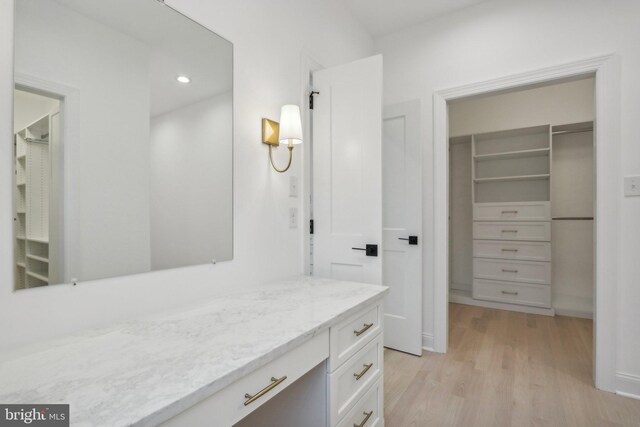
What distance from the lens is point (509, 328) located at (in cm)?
308

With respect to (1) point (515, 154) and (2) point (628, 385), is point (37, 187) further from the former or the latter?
(1) point (515, 154)

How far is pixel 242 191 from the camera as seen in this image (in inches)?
62.6

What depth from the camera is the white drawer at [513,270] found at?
134 inches

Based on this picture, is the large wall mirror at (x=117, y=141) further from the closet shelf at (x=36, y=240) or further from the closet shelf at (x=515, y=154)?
the closet shelf at (x=515, y=154)

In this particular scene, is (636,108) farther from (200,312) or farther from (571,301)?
(200,312)

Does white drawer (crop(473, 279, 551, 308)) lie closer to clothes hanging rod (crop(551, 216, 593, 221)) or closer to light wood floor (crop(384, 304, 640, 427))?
light wood floor (crop(384, 304, 640, 427))

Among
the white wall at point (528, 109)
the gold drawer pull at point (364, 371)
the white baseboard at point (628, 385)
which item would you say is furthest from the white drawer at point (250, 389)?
the white wall at point (528, 109)

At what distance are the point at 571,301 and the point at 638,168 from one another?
2234 millimetres

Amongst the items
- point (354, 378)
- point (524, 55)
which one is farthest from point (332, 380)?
point (524, 55)

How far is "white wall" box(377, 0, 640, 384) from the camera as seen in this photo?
192 centimetres

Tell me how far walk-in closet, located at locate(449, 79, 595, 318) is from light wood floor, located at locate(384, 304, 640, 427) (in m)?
0.59

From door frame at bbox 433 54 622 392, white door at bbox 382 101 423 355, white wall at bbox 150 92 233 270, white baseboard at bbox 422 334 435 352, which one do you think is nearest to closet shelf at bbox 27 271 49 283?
white wall at bbox 150 92 233 270

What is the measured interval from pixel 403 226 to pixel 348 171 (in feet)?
2.88

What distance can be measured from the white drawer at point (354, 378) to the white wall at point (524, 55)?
1.28 metres
